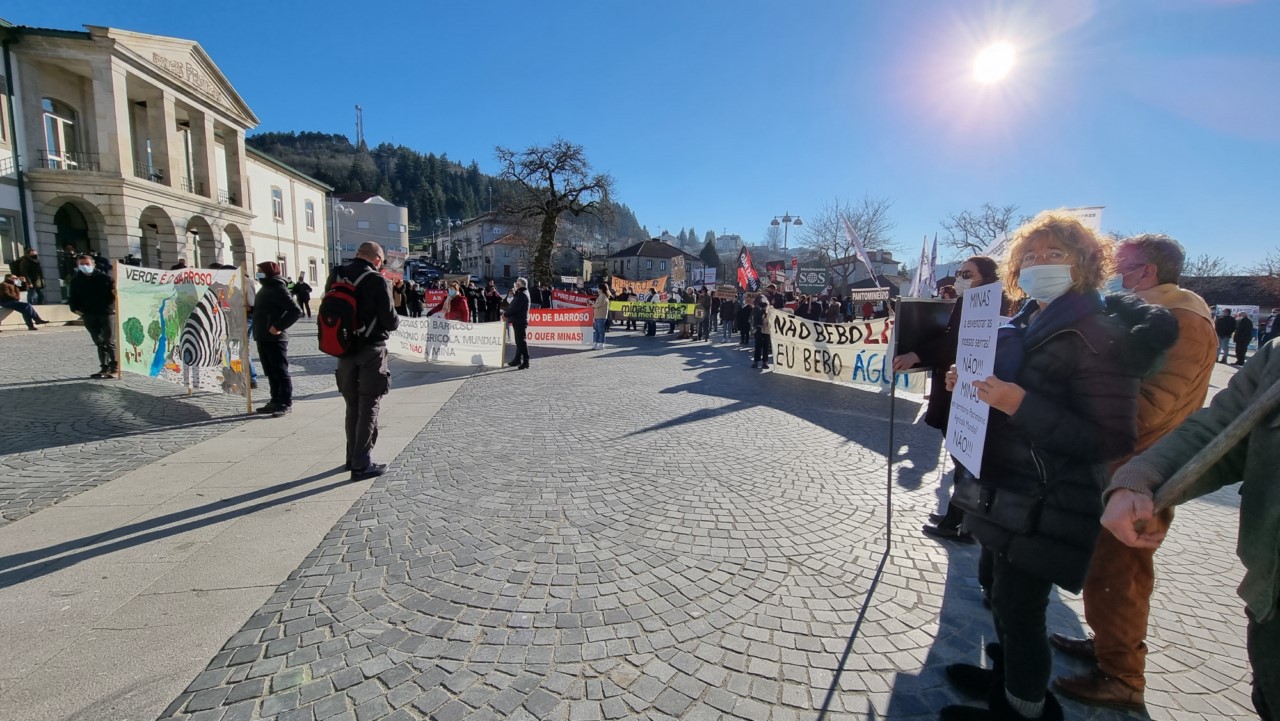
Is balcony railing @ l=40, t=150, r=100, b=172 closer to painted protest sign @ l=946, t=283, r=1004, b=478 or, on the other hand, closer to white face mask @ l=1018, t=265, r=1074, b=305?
painted protest sign @ l=946, t=283, r=1004, b=478

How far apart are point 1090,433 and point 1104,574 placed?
3.67 ft

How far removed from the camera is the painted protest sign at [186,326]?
270 inches

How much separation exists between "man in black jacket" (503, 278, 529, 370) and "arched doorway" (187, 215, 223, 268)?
25.9m

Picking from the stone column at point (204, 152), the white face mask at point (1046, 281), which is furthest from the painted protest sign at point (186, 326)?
the stone column at point (204, 152)

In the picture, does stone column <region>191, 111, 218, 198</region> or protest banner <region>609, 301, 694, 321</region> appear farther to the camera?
stone column <region>191, 111, 218, 198</region>

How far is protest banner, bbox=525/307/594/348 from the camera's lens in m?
14.6

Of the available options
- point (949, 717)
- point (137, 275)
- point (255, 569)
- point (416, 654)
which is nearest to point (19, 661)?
point (255, 569)

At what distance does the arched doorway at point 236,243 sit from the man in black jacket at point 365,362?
33.6m

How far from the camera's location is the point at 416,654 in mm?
2441

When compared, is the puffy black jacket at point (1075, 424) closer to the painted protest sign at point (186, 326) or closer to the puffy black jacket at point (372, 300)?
the puffy black jacket at point (372, 300)

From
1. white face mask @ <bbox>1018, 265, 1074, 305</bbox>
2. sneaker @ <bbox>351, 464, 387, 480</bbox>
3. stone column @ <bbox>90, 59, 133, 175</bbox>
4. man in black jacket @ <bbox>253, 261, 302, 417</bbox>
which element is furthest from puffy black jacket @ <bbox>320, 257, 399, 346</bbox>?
stone column @ <bbox>90, 59, 133, 175</bbox>

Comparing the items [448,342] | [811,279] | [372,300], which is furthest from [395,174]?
[372,300]

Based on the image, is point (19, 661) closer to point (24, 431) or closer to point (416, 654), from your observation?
point (416, 654)

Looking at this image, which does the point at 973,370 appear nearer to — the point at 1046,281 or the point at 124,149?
the point at 1046,281
